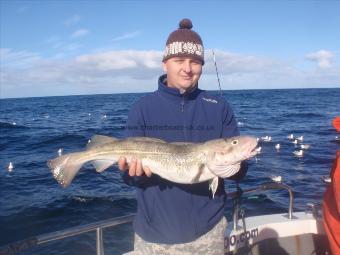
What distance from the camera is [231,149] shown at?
157 inches

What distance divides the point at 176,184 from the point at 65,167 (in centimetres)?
163

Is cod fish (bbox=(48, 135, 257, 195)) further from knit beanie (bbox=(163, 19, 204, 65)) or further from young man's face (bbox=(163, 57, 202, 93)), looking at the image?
knit beanie (bbox=(163, 19, 204, 65))

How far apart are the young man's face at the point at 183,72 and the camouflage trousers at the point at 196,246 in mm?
1548

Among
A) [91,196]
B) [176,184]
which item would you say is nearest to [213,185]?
[176,184]

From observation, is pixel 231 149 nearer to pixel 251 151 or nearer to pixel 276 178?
pixel 251 151

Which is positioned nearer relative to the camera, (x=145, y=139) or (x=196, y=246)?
(x=196, y=246)

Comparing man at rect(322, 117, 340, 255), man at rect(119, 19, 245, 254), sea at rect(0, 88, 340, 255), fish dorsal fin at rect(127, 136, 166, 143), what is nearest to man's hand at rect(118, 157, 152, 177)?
man at rect(119, 19, 245, 254)

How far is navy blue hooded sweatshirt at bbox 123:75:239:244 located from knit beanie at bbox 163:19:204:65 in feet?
1.21

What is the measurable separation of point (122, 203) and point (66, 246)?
3378 millimetres

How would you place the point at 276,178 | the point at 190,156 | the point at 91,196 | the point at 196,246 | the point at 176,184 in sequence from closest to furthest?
the point at 196,246, the point at 176,184, the point at 190,156, the point at 91,196, the point at 276,178

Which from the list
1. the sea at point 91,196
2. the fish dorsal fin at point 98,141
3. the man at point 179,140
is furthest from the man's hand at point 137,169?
the sea at point 91,196

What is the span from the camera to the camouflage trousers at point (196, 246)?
3.64 meters

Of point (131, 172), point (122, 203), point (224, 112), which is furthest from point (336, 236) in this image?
point (122, 203)

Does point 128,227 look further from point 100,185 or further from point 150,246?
point 150,246
